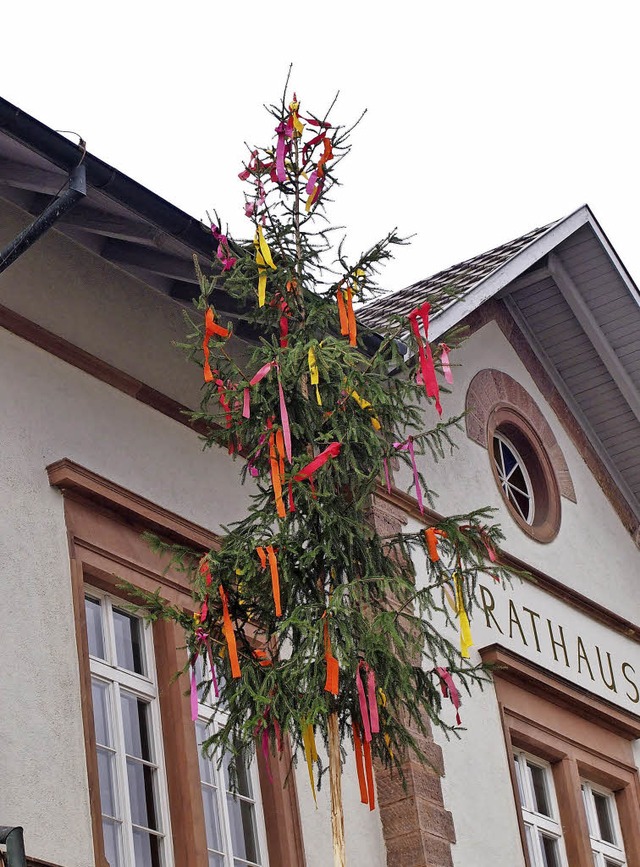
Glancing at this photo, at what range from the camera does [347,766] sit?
10.1m

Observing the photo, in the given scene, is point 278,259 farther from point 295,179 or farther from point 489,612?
point 489,612

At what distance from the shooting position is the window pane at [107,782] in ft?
28.4

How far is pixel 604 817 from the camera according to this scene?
1234cm

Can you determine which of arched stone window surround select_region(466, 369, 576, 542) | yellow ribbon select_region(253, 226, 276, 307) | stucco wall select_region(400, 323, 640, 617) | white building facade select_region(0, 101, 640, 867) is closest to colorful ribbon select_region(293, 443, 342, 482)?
yellow ribbon select_region(253, 226, 276, 307)

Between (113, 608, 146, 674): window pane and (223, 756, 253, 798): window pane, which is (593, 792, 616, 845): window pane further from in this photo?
(113, 608, 146, 674): window pane

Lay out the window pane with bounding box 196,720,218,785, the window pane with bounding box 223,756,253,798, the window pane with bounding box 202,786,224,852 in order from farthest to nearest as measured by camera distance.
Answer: the window pane with bounding box 223,756,253,798, the window pane with bounding box 196,720,218,785, the window pane with bounding box 202,786,224,852

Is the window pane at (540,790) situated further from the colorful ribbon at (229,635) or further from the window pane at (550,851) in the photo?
the colorful ribbon at (229,635)

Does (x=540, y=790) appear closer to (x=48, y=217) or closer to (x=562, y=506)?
(x=562, y=506)

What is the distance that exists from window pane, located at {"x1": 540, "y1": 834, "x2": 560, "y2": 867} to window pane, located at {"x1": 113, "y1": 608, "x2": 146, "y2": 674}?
3.47m

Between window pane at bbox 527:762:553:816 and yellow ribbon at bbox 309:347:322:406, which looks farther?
window pane at bbox 527:762:553:816

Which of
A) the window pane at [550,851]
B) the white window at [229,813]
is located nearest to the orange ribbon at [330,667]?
the white window at [229,813]

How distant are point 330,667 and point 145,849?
7.02ft

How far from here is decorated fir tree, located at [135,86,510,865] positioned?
7.35 metres

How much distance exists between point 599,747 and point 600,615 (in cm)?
117
